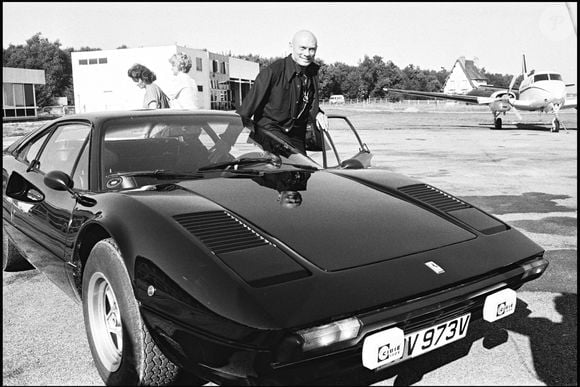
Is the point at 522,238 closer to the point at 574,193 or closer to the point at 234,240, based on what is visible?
the point at 234,240

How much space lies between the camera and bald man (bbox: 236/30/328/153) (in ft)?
13.2

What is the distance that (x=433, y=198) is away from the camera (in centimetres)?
285

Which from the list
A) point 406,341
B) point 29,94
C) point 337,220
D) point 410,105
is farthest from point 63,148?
point 410,105

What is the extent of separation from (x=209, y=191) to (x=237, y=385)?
1.05 metres

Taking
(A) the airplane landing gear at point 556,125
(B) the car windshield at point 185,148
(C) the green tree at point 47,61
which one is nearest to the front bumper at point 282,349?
(B) the car windshield at point 185,148

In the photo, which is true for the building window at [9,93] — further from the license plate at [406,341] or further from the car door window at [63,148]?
the license plate at [406,341]

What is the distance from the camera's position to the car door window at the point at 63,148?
3.15 metres

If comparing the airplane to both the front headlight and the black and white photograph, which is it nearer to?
the black and white photograph

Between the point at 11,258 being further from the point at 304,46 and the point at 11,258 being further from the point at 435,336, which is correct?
the point at 435,336

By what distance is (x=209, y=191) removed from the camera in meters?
2.54

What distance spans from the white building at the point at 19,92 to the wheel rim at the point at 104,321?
40163 mm

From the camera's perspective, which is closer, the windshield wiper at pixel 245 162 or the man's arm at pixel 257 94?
the windshield wiper at pixel 245 162

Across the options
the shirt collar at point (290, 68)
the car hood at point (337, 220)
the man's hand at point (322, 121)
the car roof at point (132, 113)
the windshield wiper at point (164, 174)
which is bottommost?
the car hood at point (337, 220)

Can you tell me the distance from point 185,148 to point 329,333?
1688mm
